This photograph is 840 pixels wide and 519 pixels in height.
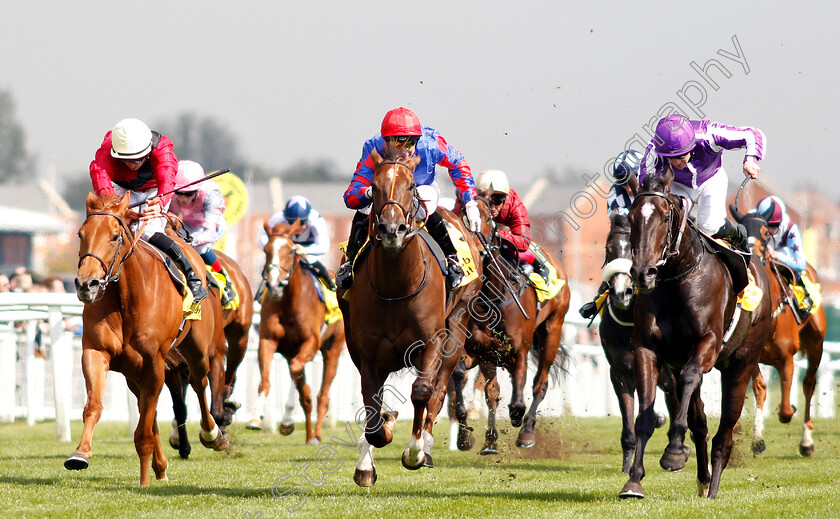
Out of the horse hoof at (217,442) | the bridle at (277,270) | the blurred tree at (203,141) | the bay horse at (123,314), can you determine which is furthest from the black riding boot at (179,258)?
the blurred tree at (203,141)

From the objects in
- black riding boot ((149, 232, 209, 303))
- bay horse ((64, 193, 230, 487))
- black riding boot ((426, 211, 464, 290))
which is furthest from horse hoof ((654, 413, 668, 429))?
bay horse ((64, 193, 230, 487))

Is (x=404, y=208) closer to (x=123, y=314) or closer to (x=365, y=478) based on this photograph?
(x=365, y=478)

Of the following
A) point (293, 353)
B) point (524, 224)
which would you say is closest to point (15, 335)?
point (293, 353)

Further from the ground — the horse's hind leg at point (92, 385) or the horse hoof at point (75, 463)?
the horse's hind leg at point (92, 385)

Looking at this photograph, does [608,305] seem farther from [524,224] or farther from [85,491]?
[85,491]

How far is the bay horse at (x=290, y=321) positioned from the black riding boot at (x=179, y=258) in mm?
3660

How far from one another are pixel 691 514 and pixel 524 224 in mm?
4678

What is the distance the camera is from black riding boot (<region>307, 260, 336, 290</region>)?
12576 mm

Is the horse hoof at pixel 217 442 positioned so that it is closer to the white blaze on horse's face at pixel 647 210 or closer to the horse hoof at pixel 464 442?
the horse hoof at pixel 464 442

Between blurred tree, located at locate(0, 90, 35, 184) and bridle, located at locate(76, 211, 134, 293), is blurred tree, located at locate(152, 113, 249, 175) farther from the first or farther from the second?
bridle, located at locate(76, 211, 134, 293)

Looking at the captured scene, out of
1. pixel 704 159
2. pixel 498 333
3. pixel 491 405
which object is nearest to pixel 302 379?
pixel 491 405

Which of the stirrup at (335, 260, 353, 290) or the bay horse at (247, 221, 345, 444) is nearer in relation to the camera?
the stirrup at (335, 260, 353, 290)

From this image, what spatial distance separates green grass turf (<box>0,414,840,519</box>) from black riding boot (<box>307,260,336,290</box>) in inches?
71.1

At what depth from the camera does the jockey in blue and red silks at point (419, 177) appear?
287 inches
